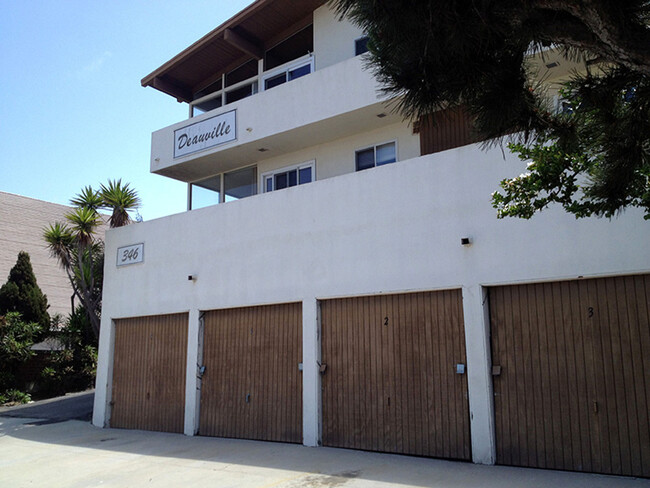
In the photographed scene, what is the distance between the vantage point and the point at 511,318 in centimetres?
882

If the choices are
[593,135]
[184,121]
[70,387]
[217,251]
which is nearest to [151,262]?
[217,251]

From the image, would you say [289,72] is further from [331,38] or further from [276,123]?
[276,123]

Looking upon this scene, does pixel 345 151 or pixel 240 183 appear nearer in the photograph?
pixel 345 151

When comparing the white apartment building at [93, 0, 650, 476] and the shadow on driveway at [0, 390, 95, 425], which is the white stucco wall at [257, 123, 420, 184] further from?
the shadow on driveway at [0, 390, 95, 425]

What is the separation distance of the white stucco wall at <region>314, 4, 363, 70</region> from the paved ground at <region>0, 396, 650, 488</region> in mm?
9142

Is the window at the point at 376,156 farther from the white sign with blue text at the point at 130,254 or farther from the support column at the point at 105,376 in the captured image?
Result: the support column at the point at 105,376

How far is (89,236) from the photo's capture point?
759 inches

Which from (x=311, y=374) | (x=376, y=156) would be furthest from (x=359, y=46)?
(x=311, y=374)

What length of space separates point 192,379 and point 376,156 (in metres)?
6.46

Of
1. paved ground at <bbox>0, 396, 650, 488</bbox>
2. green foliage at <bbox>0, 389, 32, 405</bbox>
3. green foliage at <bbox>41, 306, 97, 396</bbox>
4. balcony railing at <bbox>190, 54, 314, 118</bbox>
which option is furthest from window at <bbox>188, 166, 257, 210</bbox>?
green foliage at <bbox>0, 389, 32, 405</bbox>

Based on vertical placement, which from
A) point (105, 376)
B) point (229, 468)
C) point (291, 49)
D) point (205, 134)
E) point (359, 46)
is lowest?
point (229, 468)

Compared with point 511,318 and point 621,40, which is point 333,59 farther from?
point 621,40

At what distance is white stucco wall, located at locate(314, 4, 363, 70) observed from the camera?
47.0 ft

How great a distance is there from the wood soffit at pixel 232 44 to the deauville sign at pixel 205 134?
2.19 meters
